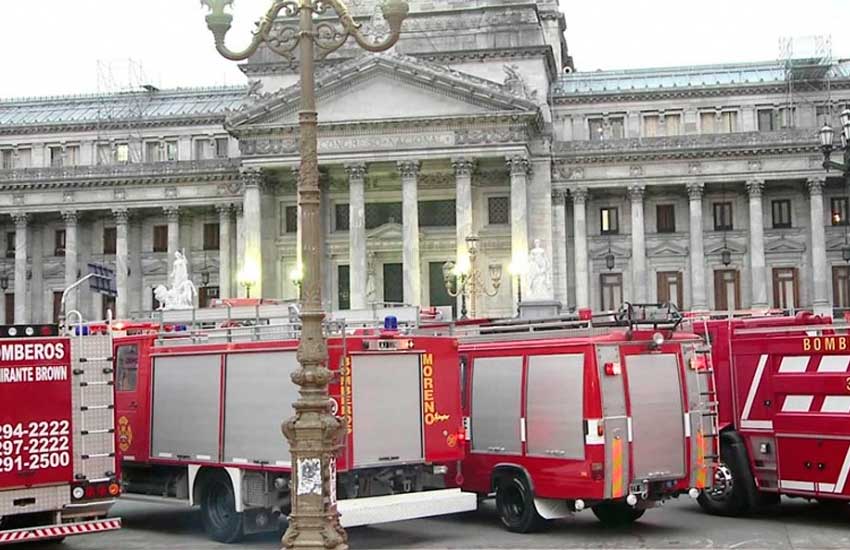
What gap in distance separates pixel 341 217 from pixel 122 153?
56.7 feet

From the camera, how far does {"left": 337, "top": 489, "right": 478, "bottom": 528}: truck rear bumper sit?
1823 centimetres

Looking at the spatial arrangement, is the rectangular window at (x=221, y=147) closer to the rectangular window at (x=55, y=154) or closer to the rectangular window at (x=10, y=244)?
the rectangular window at (x=55, y=154)

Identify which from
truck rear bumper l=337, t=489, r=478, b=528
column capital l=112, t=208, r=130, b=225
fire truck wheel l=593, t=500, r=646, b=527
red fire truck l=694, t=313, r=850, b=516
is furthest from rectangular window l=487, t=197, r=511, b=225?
truck rear bumper l=337, t=489, r=478, b=528

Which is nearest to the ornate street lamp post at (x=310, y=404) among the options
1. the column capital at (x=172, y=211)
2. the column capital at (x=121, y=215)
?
the column capital at (x=172, y=211)

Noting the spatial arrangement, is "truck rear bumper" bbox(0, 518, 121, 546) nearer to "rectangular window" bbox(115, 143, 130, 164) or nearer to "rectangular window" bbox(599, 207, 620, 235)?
"rectangular window" bbox(599, 207, 620, 235)

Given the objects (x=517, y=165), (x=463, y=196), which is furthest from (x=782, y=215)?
(x=463, y=196)

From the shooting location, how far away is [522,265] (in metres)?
57.9

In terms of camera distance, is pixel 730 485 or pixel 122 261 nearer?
pixel 730 485

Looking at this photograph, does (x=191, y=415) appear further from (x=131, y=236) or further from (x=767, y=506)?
(x=131, y=236)

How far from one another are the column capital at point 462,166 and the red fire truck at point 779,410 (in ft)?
125

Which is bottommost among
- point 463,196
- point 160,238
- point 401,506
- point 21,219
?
point 401,506

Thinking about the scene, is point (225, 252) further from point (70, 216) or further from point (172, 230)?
point (70, 216)

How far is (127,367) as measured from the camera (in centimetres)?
2275

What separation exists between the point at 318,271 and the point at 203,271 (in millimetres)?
58405
